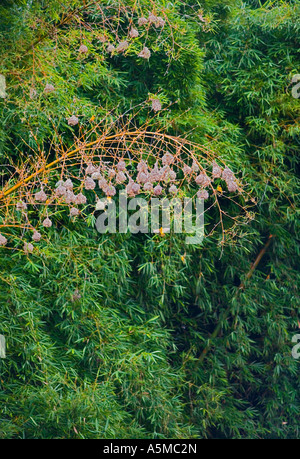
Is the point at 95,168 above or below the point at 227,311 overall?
above

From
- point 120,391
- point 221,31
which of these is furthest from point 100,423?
point 221,31

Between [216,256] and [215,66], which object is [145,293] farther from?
[215,66]

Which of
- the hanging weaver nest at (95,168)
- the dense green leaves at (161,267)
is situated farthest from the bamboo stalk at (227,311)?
the hanging weaver nest at (95,168)

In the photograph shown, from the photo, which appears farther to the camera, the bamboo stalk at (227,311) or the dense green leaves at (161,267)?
the bamboo stalk at (227,311)

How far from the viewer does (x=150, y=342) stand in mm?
4098

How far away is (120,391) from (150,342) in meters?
0.40

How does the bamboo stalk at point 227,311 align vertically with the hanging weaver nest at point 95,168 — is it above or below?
below

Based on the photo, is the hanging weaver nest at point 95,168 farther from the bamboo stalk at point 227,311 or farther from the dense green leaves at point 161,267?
the bamboo stalk at point 227,311

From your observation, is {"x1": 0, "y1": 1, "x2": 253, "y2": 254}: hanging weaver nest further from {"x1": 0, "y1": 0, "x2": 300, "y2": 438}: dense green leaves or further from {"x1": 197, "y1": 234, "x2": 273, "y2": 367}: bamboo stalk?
{"x1": 197, "y1": 234, "x2": 273, "y2": 367}: bamboo stalk

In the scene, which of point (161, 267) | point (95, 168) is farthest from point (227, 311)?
point (95, 168)

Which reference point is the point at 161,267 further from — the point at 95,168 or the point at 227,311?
the point at 95,168

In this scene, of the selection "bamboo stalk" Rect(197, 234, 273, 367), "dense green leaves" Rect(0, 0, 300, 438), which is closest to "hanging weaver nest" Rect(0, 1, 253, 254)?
"dense green leaves" Rect(0, 0, 300, 438)

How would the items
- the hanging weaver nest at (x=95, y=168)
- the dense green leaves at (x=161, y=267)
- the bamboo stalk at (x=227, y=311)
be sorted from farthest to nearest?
the bamboo stalk at (x=227, y=311), the dense green leaves at (x=161, y=267), the hanging weaver nest at (x=95, y=168)

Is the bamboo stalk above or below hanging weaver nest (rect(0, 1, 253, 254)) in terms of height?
below
